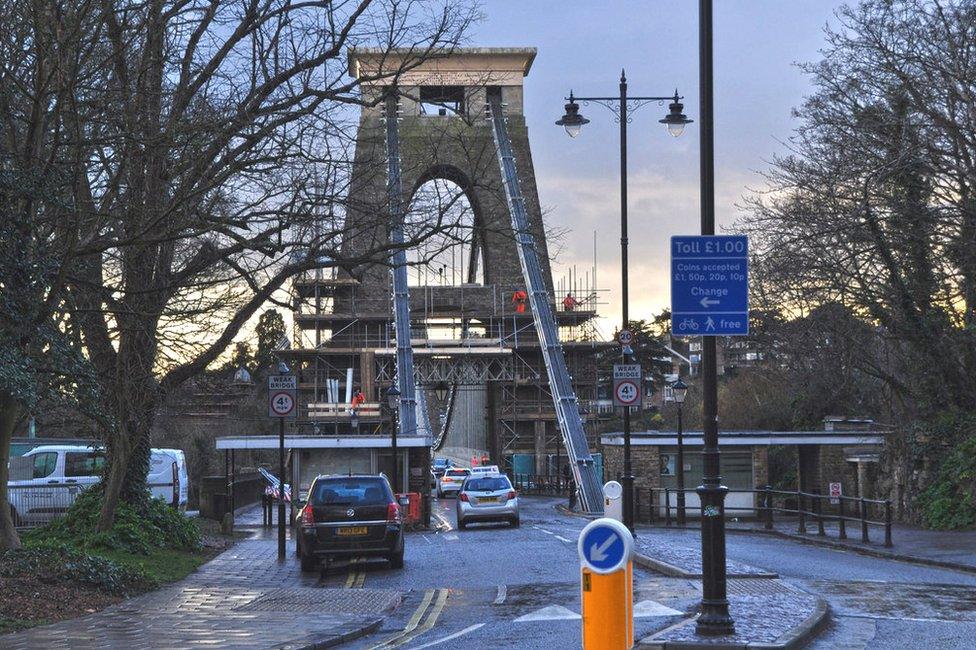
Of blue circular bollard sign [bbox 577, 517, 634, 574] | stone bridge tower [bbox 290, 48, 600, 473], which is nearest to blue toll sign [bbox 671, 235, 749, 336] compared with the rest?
blue circular bollard sign [bbox 577, 517, 634, 574]

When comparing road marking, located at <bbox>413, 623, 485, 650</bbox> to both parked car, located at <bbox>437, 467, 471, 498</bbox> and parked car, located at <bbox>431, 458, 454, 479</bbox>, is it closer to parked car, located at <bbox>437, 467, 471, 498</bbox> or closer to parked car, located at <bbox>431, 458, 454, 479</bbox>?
parked car, located at <bbox>437, 467, 471, 498</bbox>

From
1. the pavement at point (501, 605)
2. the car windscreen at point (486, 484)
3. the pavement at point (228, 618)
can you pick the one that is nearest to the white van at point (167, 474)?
the car windscreen at point (486, 484)

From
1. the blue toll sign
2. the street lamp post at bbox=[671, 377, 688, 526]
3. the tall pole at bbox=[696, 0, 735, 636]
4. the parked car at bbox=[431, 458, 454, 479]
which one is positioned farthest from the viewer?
the parked car at bbox=[431, 458, 454, 479]

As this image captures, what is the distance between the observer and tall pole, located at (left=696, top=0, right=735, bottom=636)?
11.3 metres

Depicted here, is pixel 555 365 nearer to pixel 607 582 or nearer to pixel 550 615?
pixel 550 615

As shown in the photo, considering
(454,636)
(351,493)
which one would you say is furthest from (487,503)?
(454,636)

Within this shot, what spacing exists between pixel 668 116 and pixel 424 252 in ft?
40.5

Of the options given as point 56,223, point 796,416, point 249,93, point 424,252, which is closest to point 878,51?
point 424,252

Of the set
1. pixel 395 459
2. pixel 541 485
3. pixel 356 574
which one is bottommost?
pixel 541 485

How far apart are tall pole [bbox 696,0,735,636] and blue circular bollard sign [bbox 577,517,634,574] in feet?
7.33

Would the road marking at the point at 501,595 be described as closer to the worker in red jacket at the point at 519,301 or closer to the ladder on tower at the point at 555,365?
the ladder on tower at the point at 555,365

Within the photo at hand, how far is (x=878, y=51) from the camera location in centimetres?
2975

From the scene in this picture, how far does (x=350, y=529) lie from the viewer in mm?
21406

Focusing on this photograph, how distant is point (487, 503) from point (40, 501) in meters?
11.5
